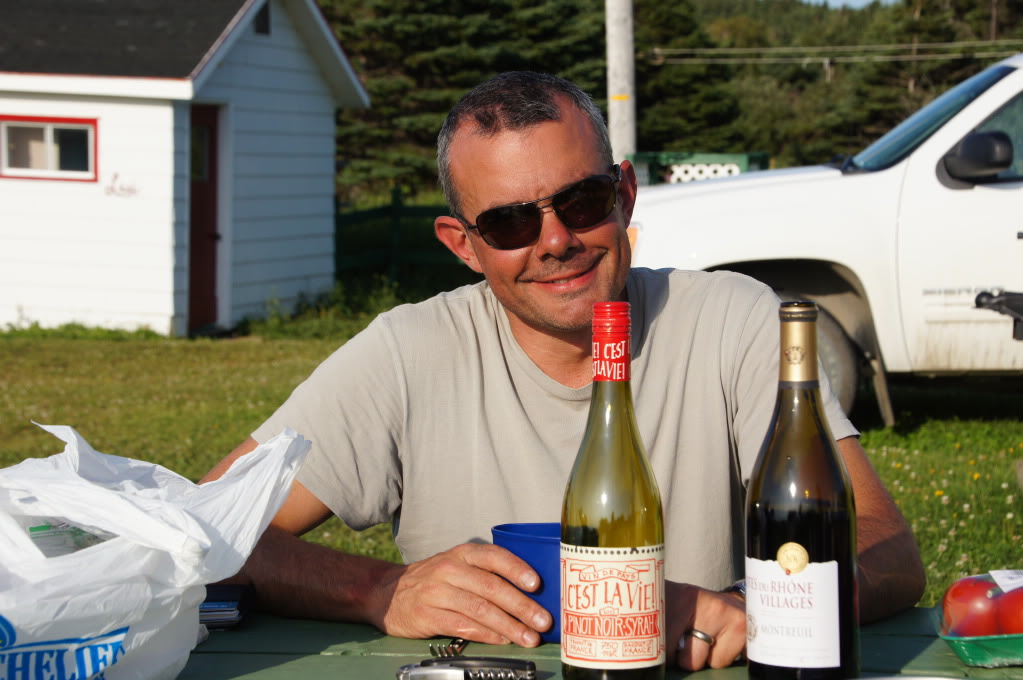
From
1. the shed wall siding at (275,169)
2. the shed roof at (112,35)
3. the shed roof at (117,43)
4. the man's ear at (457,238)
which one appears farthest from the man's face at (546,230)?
the shed wall siding at (275,169)

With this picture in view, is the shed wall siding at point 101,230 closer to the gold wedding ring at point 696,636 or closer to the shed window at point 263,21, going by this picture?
the shed window at point 263,21

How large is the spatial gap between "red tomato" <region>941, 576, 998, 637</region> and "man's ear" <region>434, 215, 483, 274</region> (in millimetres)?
1238

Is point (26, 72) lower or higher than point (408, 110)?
lower

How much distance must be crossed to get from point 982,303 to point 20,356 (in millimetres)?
9329

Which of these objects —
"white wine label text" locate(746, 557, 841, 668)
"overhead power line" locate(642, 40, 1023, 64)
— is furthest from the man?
"overhead power line" locate(642, 40, 1023, 64)

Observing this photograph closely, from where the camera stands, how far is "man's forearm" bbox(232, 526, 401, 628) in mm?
2143

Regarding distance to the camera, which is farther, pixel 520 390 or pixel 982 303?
pixel 982 303

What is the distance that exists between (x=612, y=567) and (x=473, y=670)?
0.88 feet

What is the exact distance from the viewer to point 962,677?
67.5 inches

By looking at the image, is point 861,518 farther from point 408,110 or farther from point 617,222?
point 408,110

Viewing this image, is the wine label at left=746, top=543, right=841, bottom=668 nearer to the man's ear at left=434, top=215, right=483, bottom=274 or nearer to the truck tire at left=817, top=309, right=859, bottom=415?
the man's ear at left=434, top=215, right=483, bottom=274

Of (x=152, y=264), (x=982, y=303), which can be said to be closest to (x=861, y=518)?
(x=982, y=303)

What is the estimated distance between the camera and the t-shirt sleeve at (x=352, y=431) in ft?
8.44

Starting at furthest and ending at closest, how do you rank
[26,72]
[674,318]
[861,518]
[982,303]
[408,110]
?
[408,110] → [26,72] → [982,303] → [674,318] → [861,518]
